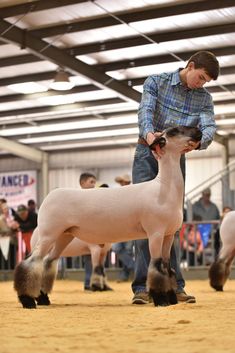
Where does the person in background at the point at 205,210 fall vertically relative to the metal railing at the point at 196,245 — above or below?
above

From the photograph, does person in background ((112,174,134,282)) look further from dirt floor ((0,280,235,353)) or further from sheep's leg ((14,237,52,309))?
dirt floor ((0,280,235,353))

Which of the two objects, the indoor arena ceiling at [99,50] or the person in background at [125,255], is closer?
the indoor arena ceiling at [99,50]

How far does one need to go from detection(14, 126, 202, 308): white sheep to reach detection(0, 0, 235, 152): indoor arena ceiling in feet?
27.7

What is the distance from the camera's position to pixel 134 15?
14.9m

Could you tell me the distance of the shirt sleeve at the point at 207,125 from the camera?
6.18 m

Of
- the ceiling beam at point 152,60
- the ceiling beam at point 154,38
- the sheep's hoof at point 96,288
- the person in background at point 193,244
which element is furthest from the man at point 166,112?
the ceiling beam at point 152,60

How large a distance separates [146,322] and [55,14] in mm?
11523

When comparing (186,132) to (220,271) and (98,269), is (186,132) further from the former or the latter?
(98,269)

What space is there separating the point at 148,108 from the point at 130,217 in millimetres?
995

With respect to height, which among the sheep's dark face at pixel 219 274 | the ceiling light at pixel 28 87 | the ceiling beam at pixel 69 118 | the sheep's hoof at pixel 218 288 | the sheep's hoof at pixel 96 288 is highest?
the ceiling light at pixel 28 87

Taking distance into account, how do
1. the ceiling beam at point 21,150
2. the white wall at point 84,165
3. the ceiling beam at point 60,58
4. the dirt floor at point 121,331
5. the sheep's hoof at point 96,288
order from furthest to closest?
1. the white wall at point 84,165
2. the ceiling beam at point 21,150
3. the ceiling beam at point 60,58
4. the sheep's hoof at point 96,288
5. the dirt floor at point 121,331

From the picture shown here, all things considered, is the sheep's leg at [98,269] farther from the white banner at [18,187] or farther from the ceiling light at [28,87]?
the white banner at [18,187]

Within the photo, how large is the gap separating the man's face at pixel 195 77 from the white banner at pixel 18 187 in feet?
80.9

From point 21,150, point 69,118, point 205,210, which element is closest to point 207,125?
point 205,210
